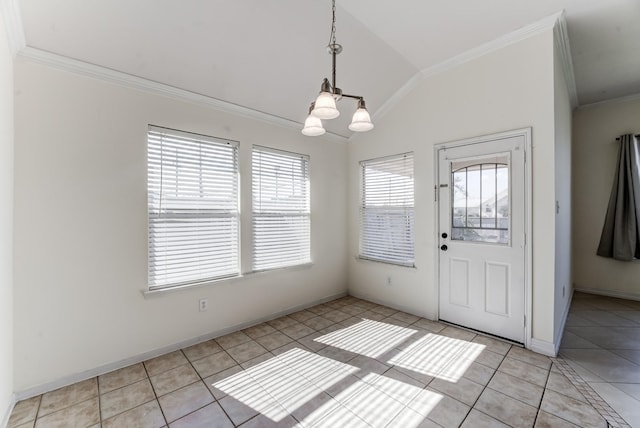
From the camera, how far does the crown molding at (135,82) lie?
2121mm

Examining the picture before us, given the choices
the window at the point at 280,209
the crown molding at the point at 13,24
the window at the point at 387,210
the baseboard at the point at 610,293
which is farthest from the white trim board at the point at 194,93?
the baseboard at the point at 610,293

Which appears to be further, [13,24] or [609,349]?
[609,349]

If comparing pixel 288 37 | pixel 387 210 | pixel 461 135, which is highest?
pixel 288 37

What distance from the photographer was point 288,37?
8.49 feet

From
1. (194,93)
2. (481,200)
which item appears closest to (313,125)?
(194,93)

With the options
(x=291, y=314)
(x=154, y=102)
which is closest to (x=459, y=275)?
(x=291, y=314)

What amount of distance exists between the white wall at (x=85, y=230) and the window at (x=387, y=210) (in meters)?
2.25

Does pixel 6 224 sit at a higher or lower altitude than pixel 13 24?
lower

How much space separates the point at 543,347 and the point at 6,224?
4424 millimetres

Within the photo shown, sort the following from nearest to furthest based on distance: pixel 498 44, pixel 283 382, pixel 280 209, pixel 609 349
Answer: pixel 283 382 → pixel 609 349 → pixel 498 44 → pixel 280 209

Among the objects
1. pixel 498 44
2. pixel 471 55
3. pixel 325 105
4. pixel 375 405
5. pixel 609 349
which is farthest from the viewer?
pixel 471 55

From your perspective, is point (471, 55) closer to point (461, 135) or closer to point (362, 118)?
point (461, 135)

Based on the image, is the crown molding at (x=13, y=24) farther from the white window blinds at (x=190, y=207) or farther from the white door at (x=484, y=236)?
the white door at (x=484, y=236)

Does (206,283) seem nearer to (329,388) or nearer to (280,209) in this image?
(280,209)
